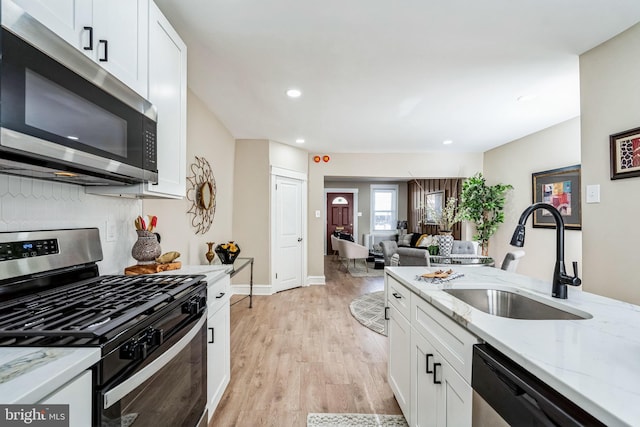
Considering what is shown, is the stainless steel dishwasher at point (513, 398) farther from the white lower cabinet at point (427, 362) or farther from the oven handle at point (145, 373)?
the oven handle at point (145, 373)

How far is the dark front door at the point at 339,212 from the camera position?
913cm

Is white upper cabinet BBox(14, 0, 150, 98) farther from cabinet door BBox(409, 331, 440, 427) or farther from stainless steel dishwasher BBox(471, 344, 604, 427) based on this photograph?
cabinet door BBox(409, 331, 440, 427)

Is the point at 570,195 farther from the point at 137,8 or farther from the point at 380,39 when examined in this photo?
the point at 137,8

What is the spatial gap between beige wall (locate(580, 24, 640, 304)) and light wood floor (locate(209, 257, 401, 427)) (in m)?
1.79

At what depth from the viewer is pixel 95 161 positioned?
42.6 inches

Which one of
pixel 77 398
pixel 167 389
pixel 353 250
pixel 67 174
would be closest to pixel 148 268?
pixel 67 174

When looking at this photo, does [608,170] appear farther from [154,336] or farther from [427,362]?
[154,336]

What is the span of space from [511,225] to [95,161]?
5.49m

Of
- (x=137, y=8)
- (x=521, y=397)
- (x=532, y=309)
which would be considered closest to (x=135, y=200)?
(x=137, y=8)

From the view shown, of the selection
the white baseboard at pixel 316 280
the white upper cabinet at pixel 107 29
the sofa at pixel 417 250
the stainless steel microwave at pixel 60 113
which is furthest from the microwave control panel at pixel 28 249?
the white baseboard at pixel 316 280

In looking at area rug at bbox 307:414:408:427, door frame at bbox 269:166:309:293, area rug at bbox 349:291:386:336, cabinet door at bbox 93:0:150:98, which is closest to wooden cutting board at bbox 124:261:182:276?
cabinet door at bbox 93:0:150:98

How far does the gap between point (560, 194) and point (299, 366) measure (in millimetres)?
3969

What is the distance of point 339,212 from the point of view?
30.4 ft

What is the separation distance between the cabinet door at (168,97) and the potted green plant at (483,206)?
16.1 feet
